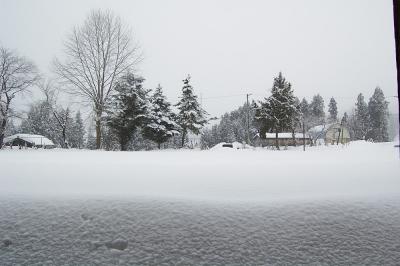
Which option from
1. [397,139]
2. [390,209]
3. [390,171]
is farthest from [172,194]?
[390,171]

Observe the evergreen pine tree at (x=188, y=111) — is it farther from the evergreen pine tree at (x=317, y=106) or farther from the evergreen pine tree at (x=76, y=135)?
the evergreen pine tree at (x=317, y=106)

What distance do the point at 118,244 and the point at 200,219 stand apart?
173 cm

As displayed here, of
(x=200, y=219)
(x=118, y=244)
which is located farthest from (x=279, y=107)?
(x=118, y=244)

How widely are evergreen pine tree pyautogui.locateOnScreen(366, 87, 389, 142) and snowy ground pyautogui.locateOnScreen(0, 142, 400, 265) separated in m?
71.1

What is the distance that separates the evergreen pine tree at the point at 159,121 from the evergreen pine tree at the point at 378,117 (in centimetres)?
5529

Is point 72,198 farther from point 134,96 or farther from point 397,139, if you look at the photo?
point 134,96

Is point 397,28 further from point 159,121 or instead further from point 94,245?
point 159,121

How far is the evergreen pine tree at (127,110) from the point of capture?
105 ft

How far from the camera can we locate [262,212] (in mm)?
6035

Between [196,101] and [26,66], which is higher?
[26,66]

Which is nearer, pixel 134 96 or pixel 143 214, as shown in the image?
pixel 143 214

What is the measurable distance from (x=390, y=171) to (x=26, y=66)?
36564 mm

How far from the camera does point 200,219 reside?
5.62 m

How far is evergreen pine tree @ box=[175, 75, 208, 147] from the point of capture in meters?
42.0
